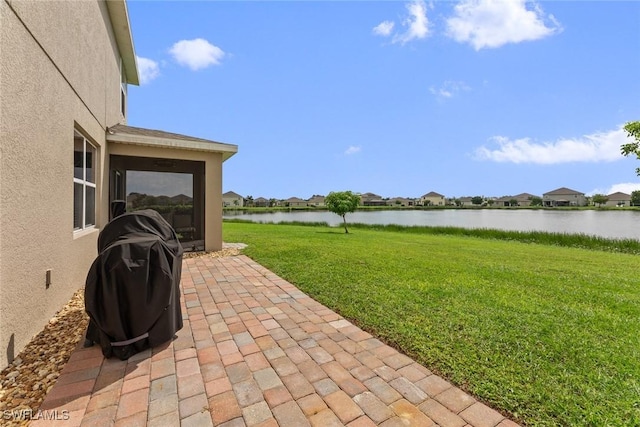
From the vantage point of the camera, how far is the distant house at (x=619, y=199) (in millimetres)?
76700

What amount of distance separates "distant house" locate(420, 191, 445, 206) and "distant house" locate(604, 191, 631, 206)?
44.8 m

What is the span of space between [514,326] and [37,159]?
5.47 meters

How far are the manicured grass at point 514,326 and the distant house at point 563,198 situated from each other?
99774mm

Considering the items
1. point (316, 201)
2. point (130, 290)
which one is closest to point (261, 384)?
point (130, 290)

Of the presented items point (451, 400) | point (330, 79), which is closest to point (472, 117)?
point (330, 79)

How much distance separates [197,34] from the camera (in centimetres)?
872

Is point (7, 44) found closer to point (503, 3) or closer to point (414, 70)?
point (503, 3)

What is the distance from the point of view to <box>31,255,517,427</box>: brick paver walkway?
175cm

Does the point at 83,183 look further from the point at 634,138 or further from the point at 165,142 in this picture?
the point at 634,138

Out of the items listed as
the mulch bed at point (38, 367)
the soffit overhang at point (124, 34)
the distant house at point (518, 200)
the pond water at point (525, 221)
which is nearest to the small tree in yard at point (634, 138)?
the pond water at point (525, 221)

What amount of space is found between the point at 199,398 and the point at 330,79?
15.7m

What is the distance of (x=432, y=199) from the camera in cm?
10912

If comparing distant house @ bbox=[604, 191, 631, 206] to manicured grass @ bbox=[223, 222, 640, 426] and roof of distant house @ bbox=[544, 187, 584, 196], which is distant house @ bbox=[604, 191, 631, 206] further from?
manicured grass @ bbox=[223, 222, 640, 426]

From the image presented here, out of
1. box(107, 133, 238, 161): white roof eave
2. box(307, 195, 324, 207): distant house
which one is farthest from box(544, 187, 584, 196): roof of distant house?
box(107, 133, 238, 161): white roof eave
